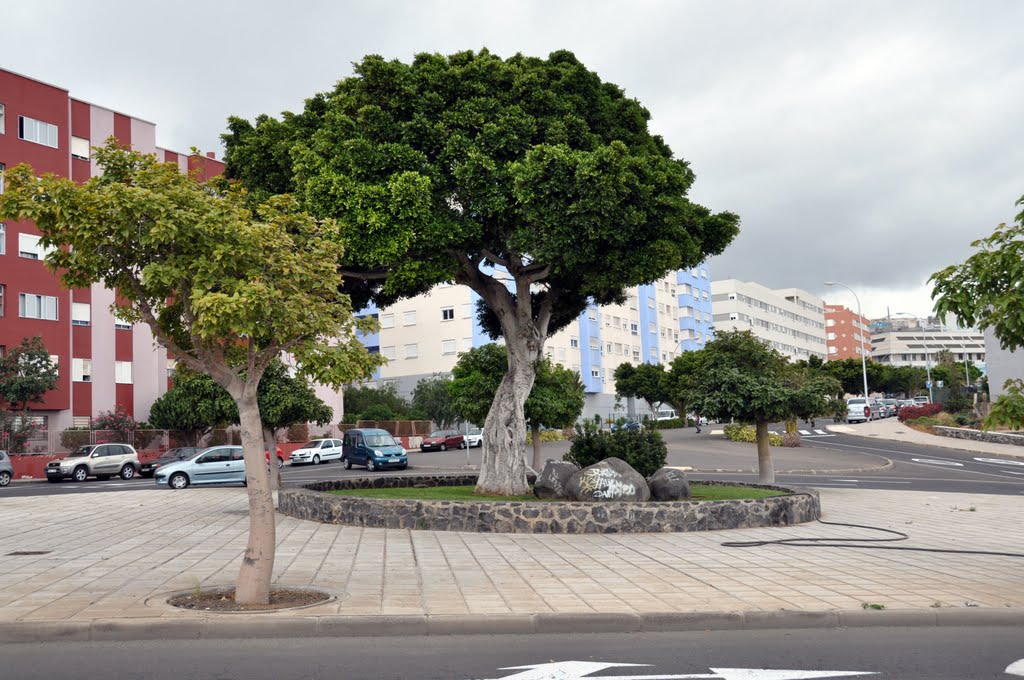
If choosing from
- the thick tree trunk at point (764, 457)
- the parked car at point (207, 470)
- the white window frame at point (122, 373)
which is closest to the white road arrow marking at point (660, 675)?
the thick tree trunk at point (764, 457)

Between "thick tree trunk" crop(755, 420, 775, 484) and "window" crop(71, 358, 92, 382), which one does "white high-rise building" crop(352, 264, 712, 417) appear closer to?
"window" crop(71, 358, 92, 382)

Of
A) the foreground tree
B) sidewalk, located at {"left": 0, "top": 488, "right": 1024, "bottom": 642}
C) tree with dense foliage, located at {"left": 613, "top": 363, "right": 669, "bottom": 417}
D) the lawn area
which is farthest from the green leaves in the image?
tree with dense foliage, located at {"left": 613, "top": 363, "right": 669, "bottom": 417}

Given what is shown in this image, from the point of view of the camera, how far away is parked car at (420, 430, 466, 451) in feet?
185

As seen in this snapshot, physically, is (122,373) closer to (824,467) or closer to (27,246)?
(27,246)

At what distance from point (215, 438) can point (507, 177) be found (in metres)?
36.7

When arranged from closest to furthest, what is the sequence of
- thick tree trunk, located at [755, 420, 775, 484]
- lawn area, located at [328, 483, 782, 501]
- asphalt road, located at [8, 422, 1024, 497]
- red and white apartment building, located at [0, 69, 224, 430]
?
1. lawn area, located at [328, 483, 782, 501]
2. thick tree trunk, located at [755, 420, 775, 484]
3. asphalt road, located at [8, 422, 1024, 497]
4. red and white apartment building, located at [0, 69, 224, 430]

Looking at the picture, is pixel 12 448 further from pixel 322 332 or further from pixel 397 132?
pixel 322 332

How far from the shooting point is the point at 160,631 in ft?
24.2

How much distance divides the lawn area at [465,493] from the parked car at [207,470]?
37.2ft

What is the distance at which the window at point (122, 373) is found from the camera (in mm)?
47531

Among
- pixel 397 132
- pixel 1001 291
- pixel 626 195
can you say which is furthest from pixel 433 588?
pixel 397 132

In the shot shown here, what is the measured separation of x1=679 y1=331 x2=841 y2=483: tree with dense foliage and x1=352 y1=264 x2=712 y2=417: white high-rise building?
4310 centimetres

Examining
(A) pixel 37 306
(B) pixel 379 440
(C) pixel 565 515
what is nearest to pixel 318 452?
(B) pixel 379 440

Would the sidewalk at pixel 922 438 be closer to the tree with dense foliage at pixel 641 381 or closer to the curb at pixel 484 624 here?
the tree with dense foliage at pixel 641 381
